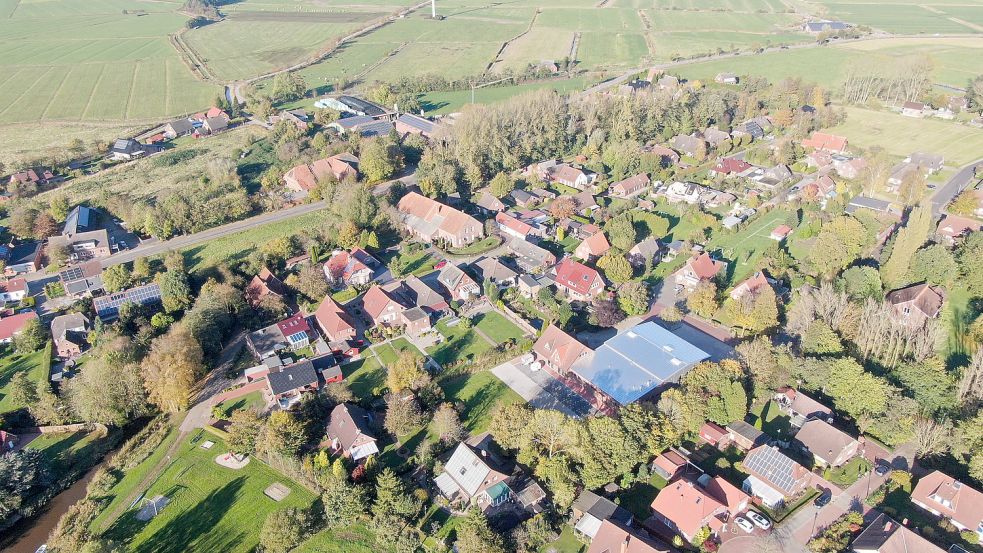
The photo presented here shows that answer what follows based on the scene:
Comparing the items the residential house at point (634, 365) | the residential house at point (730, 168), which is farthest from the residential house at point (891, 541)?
the residential house at point (730, 168)

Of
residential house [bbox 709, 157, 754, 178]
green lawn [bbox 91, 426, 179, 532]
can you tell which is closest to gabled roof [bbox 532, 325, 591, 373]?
green lawn [bbox 91, 426, 179, 532]

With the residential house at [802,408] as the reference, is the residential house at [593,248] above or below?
above

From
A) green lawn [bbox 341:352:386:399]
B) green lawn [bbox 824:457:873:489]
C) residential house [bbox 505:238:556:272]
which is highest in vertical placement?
residential house [bbox 505:238:556:272]

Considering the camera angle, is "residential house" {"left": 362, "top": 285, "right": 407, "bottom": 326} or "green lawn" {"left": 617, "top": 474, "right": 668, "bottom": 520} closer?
"green lawn" {"left": 617, "top": 474, "right": 668, "bottom": 520}

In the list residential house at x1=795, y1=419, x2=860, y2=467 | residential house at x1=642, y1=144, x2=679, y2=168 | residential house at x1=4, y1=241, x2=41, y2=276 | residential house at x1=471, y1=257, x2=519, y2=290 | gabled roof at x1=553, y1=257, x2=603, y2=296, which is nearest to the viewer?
residential house at x1=795, y1=419, x2=860, y2=467

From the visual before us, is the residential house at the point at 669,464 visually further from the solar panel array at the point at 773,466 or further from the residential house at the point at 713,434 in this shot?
the solar panel array at the point at 773,466

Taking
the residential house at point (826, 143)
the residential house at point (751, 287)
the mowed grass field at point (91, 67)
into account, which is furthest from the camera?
the mowed grass field at point (91, 67)

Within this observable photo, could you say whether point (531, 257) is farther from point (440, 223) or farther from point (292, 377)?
point (292, 377)

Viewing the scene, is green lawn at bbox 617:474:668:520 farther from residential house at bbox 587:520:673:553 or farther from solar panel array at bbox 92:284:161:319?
solar panel array at bbox 92:284:161:319
